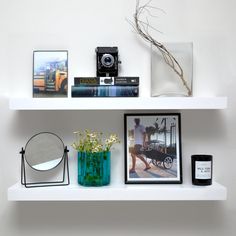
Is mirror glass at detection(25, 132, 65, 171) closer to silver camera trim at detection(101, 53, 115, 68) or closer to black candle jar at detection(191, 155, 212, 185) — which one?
silver camera trim at detection(101, 53, 115, 68)

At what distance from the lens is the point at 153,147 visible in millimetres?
1608

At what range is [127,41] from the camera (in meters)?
1.63

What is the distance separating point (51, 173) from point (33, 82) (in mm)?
379

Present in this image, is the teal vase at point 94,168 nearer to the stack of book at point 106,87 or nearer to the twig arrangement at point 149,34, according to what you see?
the stack of book at point 106,87

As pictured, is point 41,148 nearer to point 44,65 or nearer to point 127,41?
point 44,65

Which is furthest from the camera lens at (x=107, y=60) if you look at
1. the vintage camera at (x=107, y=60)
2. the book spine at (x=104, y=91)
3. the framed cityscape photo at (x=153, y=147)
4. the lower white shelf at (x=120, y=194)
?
the lower white shelf at (x=120, y=194)

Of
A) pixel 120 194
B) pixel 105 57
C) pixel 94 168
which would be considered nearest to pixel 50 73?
pixel 105 57

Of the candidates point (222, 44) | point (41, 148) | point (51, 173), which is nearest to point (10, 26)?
point (41, 148)

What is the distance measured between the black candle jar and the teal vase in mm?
349

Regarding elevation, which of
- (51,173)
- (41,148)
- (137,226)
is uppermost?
(41,148)

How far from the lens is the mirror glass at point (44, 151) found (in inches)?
61.1

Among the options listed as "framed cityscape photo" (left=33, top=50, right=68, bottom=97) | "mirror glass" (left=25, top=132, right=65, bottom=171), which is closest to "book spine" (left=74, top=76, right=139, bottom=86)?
"framed cityscape photo" (left=33, top=50, right=68, bottom=97)

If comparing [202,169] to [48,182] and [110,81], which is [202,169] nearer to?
[110,81]

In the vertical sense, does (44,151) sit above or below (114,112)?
below
